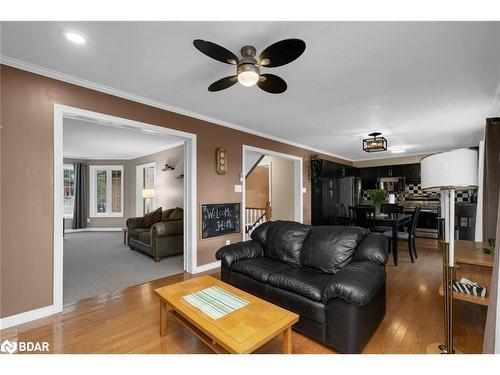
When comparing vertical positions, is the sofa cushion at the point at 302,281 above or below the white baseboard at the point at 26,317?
above

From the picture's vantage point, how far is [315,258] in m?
2.38

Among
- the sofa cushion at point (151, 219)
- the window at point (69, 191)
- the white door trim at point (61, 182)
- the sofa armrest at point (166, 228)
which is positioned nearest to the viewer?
the white door trim at point (61, 182)

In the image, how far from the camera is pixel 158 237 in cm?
417

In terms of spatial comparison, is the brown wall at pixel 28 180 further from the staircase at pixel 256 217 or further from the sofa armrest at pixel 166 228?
the staircase at pixel 256 217

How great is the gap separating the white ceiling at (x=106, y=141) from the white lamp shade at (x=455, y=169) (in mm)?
3390

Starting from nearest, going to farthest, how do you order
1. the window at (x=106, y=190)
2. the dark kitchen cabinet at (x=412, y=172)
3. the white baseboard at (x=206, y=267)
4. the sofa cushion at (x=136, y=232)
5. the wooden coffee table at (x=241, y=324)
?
the wooden coffee table at (x=241, y=324)
the white baseboard at (x=206, y=267)
the sofa cushion at (x=136, y=232)
the dark kitchen cabinet at (x=412, y=172)
the window at (x=106, y=190)

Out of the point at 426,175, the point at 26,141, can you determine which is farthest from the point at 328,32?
the point at 26,141

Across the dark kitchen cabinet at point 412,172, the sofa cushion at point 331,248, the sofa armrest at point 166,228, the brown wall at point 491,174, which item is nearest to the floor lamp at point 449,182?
the sofa cushion at point 331,248

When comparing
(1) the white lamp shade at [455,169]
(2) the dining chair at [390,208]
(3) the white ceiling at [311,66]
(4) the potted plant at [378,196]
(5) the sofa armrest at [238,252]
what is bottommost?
(5) the sofa armrest at [238,252]

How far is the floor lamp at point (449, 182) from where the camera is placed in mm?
1455

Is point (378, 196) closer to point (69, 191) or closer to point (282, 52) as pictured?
point (282, 52)

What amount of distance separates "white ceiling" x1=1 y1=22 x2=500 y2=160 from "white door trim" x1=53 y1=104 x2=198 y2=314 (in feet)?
1.26

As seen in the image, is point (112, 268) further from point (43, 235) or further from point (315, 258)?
point (315, 258)

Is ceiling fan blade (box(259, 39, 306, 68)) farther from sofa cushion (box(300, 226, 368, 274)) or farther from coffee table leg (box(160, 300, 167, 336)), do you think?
coffee table leg (box(160, 300, 167, 336))
